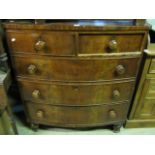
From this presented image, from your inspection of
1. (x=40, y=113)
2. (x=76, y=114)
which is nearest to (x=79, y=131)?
(x=76, y=114)

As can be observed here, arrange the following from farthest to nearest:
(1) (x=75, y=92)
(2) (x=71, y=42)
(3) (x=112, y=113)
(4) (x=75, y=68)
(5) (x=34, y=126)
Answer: (5) (x=34, y=126), (3) (x=112, y=113), (1) (x=75, y=92), (4) (x=75, y=68), (2) (x=71, y=42)

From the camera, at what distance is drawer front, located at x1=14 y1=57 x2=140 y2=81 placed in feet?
3.50

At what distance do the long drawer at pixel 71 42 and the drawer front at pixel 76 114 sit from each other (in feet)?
1.44

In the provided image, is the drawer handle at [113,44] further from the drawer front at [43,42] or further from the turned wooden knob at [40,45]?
the turned wooden knob at [40,45]

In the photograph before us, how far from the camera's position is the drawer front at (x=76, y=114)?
4.23 feet

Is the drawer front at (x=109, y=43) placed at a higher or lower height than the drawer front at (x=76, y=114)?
higher

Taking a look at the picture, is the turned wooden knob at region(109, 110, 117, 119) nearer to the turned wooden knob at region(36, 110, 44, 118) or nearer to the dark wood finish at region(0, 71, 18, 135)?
the turned wooden knob at region(36, 110, 44, 118)

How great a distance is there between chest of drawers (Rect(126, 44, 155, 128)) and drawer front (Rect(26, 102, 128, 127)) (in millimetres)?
112

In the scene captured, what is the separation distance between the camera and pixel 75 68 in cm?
108

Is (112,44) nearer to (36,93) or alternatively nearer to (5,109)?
(36,93)

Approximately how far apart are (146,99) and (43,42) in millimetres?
852

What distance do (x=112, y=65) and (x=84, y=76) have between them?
0.18 meters

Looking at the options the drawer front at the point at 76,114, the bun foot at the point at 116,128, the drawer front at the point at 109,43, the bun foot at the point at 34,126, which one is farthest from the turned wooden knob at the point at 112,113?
the bun foot at the point at 34,126

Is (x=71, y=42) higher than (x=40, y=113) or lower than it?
higher
